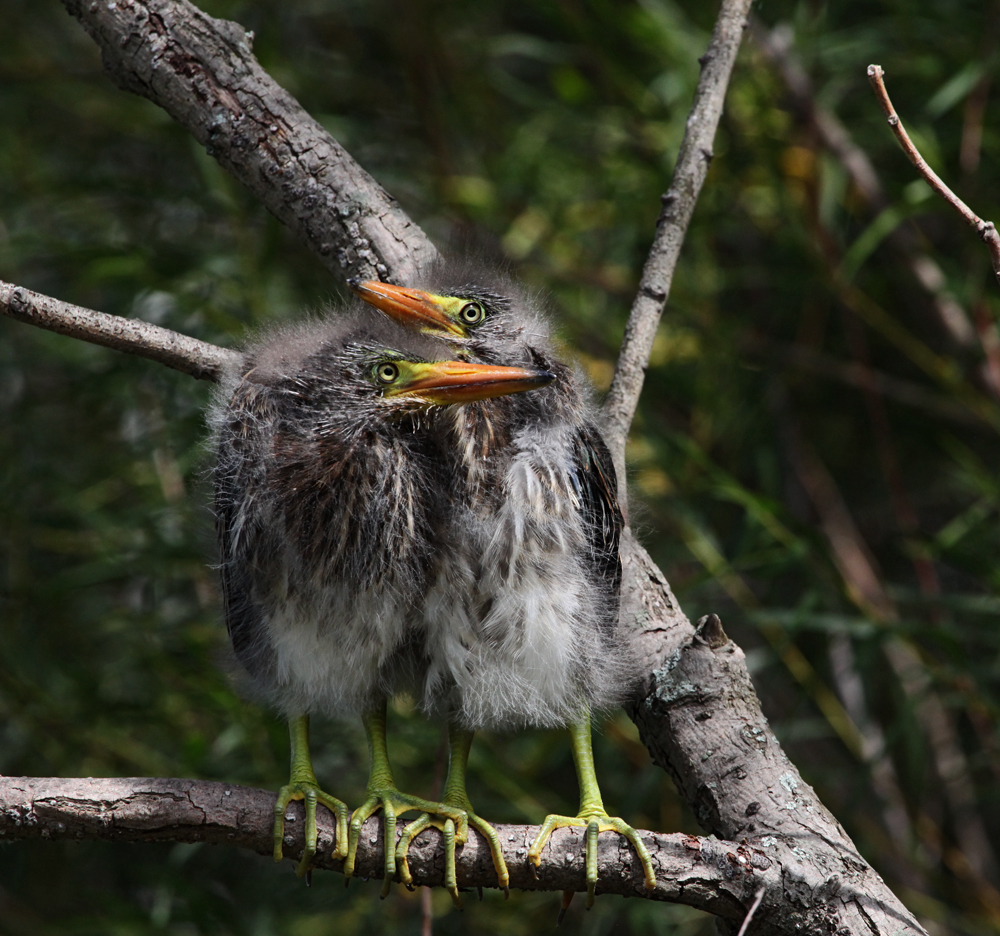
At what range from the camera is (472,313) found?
1.98 metres

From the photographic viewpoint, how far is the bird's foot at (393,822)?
1595mm

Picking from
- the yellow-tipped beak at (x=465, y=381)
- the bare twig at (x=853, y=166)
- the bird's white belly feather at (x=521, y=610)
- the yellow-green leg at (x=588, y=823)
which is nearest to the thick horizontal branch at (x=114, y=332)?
the yellow-tipped beak at (x=465, y=381)

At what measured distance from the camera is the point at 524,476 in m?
1.75

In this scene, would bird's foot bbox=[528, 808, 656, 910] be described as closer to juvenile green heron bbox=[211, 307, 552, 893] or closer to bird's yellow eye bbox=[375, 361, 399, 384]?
juvenile green heron bbox=[211, 307, 552, 893]

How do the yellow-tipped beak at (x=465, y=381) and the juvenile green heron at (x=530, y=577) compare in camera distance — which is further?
the juvenile green heron at (x=530, y=577)

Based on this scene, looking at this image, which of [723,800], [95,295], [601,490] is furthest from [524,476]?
[95,295]

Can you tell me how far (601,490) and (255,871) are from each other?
5.76 feet

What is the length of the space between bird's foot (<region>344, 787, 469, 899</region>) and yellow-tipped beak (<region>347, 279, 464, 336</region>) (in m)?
0.76

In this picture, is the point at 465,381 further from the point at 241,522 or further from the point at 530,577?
the point at 241,522

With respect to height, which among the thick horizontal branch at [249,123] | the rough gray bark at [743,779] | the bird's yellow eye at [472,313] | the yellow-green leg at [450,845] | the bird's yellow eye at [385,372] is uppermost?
the thick horizontal branch at [249,123]

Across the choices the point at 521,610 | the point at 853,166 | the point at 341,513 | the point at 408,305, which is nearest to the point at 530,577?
the point at 521,610

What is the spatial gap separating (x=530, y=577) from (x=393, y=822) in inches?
16.2

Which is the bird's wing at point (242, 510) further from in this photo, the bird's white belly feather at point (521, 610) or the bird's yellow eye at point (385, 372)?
the bird's white belly feather at point (521, 610)

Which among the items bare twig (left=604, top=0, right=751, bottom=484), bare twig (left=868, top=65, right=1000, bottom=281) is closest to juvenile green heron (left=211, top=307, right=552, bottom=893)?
bare twig (left=604, top=0, right=751, bottom=484)
